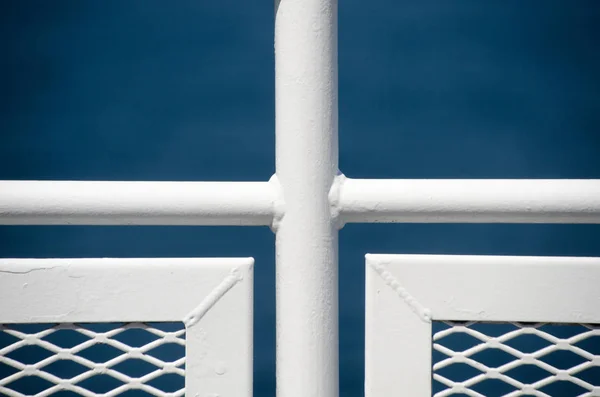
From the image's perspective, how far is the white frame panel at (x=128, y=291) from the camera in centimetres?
85

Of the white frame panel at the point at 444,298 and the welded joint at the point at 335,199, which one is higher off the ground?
the welded joint at the point at 335,199

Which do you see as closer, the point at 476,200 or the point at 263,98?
the point at 476,200

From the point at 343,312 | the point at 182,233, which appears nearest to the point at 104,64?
the point at 182,233

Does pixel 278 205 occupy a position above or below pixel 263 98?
below

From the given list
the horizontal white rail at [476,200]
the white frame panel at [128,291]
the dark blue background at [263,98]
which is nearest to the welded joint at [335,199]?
the horizontal white rail at [476,200]

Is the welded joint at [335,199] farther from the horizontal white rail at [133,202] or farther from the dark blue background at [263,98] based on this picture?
the dark blue background at [263,98]

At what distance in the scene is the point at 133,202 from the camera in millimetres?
842

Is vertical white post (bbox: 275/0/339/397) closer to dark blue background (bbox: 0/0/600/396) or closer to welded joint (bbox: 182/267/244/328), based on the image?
welded joint (bbox: 182/267/244/328)

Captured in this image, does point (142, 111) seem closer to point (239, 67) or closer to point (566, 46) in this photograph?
point (239, 67)

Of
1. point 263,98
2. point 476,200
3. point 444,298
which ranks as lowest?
point 444,298

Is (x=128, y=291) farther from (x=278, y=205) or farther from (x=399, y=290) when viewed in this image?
(x=399, y=290)

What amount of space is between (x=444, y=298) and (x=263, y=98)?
3.83 meters

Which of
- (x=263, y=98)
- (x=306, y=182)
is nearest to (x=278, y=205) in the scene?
(x=306, y=182)

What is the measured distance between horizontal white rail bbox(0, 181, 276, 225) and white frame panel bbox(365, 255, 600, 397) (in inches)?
6.3
